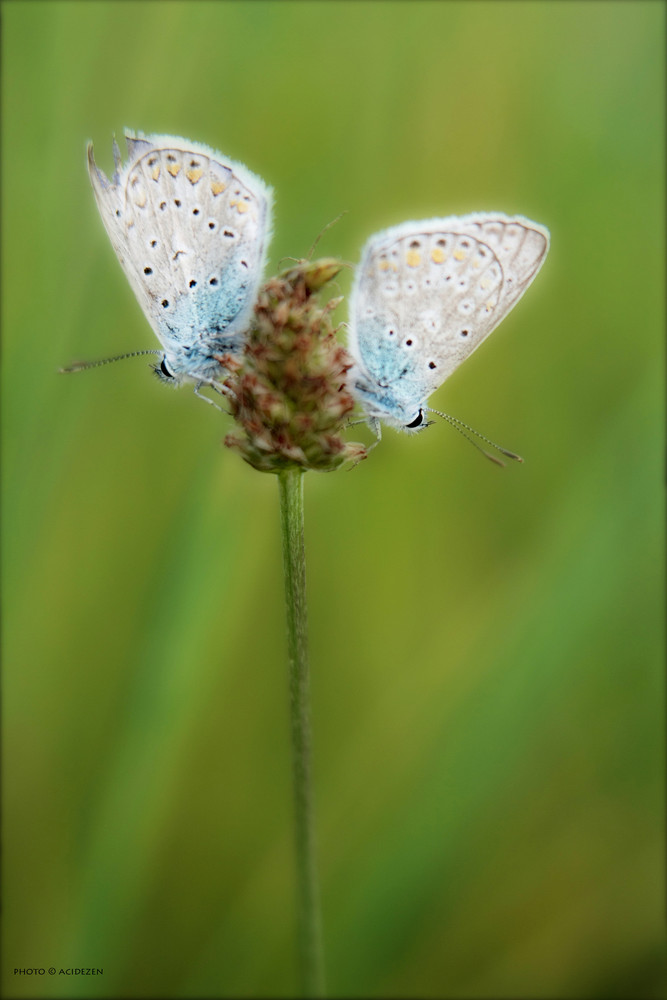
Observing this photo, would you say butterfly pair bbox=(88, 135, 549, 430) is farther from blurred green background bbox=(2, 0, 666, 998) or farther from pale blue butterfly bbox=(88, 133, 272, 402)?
blurred green background bbox=(2, 0, 666, 998)

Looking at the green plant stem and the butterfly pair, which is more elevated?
the butterfly pair

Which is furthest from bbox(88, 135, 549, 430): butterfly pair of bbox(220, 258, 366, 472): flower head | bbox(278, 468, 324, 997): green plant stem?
bbox(278, 468, 324, 997): green plant stem

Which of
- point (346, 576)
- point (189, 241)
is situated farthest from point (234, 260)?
point (346, 576)

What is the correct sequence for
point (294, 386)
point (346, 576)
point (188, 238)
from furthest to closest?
point (346, 576), point (188, 238), point (294, 386)

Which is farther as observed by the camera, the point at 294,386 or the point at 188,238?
the point at 188,238

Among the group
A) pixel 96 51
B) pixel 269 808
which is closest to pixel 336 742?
pixel 269 808

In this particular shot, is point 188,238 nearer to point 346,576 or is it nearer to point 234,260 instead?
point 234,260
